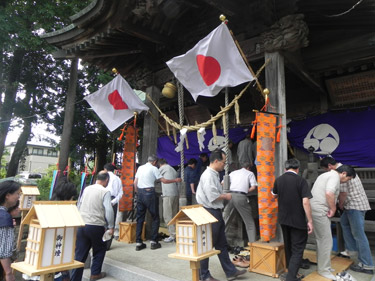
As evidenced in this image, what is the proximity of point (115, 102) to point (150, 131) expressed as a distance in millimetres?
1293

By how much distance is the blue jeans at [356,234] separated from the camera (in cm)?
487

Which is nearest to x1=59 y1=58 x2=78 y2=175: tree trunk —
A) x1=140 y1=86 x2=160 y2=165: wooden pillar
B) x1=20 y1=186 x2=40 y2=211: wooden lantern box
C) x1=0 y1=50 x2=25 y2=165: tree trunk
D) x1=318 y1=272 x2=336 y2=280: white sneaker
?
x1=0 y1=50 x2=25 y2=165: tree trunk

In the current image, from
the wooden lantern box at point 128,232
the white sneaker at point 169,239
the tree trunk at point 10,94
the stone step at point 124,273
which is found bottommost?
the stone step at point 124,273

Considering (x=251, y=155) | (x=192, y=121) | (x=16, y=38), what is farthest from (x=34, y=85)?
(x=251, y=155)

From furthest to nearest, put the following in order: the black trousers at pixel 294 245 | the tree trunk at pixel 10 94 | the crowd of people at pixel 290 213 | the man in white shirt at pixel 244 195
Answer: the tree trunk at pixel 10 94
the man in white shirt at pixel 244 195
the crowd of people at pixel 290 213
the black trousers at pixel 294 245

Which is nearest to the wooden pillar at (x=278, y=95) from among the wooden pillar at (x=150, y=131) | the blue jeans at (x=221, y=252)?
the blue jeans at (x=221, y=252)

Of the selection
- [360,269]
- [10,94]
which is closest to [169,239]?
[360,269]

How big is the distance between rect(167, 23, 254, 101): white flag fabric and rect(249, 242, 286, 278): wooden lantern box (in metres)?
3.02

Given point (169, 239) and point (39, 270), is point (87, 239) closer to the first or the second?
point (39, 270)

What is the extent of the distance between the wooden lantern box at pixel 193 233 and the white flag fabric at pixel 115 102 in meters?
4.53

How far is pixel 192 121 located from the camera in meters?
11.0

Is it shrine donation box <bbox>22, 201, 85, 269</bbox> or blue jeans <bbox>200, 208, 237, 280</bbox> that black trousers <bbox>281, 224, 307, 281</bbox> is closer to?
blue jeans <bbox>200, 208, 237, 280</bbox>

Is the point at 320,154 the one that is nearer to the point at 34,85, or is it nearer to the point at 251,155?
the point at 251,155

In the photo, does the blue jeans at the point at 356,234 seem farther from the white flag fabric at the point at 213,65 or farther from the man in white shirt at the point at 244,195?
the white flag fabric at the point at 213,65
